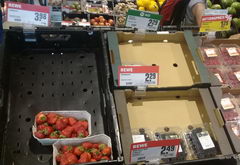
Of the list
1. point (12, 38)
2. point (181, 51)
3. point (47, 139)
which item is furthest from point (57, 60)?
point (181, 51)

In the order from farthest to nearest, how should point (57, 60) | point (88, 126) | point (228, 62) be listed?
point (228, 62)
point (57, 60)
point (88, 126)

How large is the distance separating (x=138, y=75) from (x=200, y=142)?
54 cm

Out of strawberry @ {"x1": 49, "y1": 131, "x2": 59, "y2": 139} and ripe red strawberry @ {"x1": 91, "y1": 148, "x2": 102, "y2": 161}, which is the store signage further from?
ripe red strawberry @ {"x1": 91, "y1": 148, "x2": 102, "y2": 161}

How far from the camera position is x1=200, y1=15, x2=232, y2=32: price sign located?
2167mm

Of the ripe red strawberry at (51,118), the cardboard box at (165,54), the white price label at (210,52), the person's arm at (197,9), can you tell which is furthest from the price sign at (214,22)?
the ripe red strawberry at (51,118)

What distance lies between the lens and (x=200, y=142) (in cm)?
178

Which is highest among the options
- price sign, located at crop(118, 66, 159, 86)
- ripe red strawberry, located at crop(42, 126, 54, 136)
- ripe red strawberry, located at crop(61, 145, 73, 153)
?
price sign, located at crop(118, 66, 159, 86)

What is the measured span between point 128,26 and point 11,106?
3.15 feet

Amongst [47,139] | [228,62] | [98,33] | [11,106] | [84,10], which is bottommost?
[47,139]

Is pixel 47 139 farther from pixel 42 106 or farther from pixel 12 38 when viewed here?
pixel 12 38

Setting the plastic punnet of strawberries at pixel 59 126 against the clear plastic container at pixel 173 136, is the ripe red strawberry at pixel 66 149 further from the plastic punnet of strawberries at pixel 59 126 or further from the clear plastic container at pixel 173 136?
the clear plastic container at pixel 173 136

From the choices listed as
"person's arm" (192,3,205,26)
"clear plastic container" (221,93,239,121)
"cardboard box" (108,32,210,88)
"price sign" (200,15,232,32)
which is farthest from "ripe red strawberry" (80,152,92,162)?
"person's arm" (192,3,205,26)

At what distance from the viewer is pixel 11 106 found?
1.88m

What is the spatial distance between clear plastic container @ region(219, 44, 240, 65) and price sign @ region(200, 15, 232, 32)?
1.00 feet
